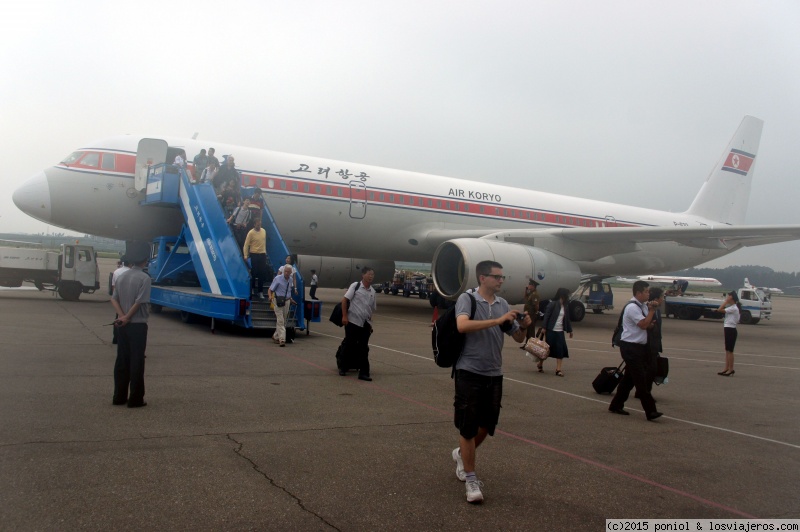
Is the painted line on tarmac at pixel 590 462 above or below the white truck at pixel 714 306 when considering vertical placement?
below

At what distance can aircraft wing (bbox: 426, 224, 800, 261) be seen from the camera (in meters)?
16.9

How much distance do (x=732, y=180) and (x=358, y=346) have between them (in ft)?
75.7

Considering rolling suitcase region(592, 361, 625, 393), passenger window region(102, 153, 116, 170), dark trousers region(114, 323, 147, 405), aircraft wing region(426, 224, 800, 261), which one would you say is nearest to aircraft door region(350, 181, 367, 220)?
aircraft wing region(426, 224, 800, 261)

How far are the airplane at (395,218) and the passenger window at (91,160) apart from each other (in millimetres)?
35

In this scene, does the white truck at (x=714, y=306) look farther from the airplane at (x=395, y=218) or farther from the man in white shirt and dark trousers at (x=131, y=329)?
→ the man in white shirt and dark trousers at (x=131, y=329)

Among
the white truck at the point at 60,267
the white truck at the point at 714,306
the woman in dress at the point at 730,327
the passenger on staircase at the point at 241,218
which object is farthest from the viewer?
the white truck at the point at 714,306

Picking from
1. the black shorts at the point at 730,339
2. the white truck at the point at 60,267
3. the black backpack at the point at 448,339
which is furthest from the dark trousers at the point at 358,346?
the white truck at the point at 60,267

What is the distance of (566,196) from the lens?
915 inches

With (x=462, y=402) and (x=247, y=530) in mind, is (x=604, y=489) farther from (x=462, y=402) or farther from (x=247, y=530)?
(x=247, y=530)

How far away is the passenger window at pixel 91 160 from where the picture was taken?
14.8m

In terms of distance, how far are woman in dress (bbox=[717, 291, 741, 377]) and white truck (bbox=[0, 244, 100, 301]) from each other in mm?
16018

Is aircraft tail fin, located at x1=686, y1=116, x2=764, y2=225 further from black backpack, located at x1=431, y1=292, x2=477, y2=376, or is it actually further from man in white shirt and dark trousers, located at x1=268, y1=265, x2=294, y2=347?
black backpack, located at x1=431, y1=292, x2=477, y2=376

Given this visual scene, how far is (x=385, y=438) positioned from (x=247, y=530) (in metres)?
2.16

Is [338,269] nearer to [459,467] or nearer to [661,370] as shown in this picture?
[661,370]
